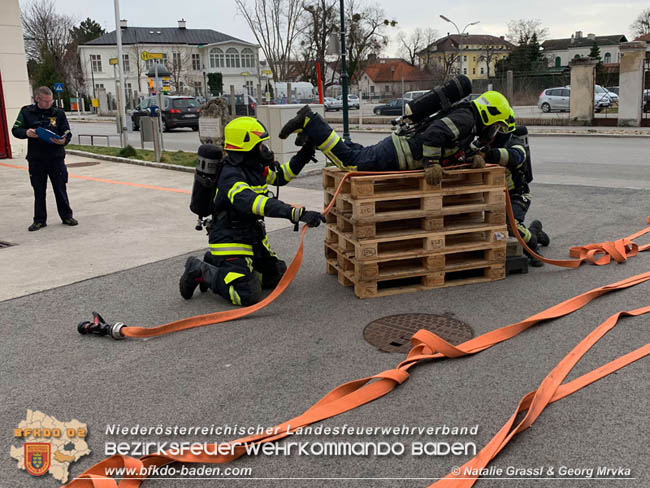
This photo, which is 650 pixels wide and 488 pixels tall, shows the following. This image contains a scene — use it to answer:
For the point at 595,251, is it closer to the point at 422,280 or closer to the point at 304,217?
the point at 422,280

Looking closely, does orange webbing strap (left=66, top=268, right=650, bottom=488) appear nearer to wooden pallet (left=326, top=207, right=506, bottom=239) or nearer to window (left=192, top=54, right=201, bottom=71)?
wooden pallet (left=326, top=207, right=506, bottom=239)

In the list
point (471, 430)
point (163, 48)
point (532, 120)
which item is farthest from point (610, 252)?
point (163, 48)

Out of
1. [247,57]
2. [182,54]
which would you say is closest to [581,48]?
[247,57]

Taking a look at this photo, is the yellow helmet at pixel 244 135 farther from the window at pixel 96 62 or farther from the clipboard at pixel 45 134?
the window at pixel 96 62

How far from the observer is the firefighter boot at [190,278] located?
5.70m

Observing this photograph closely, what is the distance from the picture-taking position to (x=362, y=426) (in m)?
3.47

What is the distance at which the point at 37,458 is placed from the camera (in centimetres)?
330

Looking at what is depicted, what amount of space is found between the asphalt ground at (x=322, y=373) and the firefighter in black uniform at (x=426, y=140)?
1172 millimetres

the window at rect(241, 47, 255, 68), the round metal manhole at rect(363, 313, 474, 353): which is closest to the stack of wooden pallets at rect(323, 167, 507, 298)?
the round metal manhole at rect(363, 313, 474, 353)

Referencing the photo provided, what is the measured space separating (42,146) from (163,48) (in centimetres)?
7613

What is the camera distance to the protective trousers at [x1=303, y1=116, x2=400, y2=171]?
5.84m

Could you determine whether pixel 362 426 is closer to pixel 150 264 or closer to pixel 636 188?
pixel 150 264

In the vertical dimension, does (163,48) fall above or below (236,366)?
above

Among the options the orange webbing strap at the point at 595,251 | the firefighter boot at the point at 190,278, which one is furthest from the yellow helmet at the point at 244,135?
the orange webbing strap at the point at 595,251
